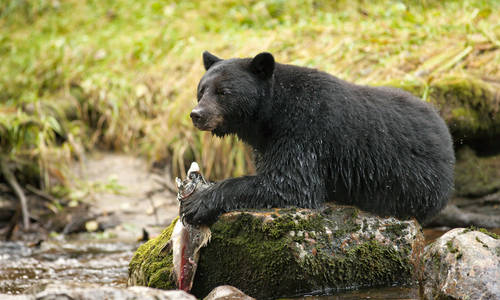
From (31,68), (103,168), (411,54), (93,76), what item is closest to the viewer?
(411,54)

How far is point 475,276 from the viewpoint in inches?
122

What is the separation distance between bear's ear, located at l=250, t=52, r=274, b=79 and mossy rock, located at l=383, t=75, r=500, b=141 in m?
2.77

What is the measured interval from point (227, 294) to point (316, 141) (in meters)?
1.41

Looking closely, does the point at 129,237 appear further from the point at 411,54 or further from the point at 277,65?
the point at 411,54

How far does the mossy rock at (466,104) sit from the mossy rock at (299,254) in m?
2.66

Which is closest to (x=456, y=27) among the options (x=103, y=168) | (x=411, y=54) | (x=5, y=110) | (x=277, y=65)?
(x=411, y=54)

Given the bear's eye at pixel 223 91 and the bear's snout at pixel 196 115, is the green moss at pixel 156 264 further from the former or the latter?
the bear's eye at pixel 223 91

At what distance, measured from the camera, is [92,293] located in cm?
276

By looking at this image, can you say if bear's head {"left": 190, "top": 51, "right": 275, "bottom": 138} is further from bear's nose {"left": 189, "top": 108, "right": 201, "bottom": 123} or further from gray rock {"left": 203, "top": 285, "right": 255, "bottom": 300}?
gray rock {"left": 203, "top": 285, "right": 255, "bottom": 300}

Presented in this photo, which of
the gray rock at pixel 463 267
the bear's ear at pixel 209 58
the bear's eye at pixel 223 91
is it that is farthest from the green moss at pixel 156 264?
the gray rock at pixel 463 267

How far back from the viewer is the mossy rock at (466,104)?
641 centimetres

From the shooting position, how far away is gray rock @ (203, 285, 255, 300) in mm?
3436

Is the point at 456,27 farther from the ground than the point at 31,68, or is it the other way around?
the point at 456,27

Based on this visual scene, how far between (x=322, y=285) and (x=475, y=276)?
1081 millimetres
